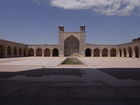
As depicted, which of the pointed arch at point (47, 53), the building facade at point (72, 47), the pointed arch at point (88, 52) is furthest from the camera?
the pointed arch at point (47, 53)

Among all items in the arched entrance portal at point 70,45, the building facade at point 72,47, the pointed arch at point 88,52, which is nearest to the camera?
the building facade at point 72,47

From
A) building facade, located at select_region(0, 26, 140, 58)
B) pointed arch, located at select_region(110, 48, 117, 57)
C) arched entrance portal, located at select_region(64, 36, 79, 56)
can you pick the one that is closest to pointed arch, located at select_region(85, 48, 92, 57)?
building facade, located at select_region(0, 26, 140, 58)

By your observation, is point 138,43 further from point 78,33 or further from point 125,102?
point 125,102

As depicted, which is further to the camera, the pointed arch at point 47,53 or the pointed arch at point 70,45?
the pointed arch at point 47,53

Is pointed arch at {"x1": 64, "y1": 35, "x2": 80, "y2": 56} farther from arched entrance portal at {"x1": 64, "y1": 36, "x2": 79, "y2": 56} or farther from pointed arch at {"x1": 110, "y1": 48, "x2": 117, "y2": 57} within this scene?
pointed arch at {"x1": 110, "y1": 48, "x2": 117, "y2": 57}

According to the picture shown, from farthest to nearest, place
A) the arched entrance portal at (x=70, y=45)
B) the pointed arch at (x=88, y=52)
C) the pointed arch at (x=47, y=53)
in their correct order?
the pointed arch at (x=47, y=53)
the pointed arch at (x=88, y=52)
the arched entrance portal at (x=70, y=45)

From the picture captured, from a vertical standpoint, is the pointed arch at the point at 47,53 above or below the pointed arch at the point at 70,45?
below

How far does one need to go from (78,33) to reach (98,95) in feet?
124

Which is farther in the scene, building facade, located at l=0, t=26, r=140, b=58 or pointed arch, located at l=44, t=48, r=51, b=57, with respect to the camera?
pointed arch, located at l=44, t=48, r=51, b=57

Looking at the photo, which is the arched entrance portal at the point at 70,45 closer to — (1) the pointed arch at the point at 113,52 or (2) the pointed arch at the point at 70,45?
(2) the pointed arch at the point at 70,45

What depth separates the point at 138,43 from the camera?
2906 centimetres

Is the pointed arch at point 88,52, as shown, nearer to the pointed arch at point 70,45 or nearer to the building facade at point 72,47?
the building facade at point 72,47

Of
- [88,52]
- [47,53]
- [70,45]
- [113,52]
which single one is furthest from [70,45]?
[113,52]

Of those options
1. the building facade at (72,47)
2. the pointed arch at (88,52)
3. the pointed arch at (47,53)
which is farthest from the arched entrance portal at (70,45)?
the pointed arch at (47,53)
